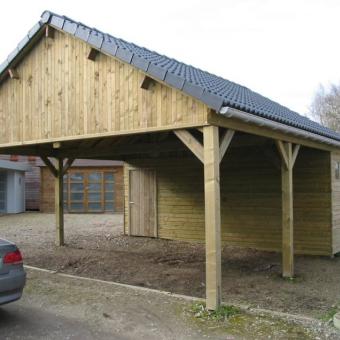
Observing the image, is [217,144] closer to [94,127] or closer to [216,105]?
[216,105]

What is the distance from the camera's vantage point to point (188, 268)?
29.3 ft

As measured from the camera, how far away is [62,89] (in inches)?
325

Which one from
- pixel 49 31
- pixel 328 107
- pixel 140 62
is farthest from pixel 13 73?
pixel 328 107

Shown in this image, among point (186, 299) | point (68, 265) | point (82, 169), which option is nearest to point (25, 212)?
point (82, 169)

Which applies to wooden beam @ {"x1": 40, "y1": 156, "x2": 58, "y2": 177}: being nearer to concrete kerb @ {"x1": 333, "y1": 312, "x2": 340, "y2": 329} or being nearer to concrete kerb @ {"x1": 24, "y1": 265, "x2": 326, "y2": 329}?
concrete kerb @ {"x1": 24, "y1": 265, "x2": 326, "y2": 329}

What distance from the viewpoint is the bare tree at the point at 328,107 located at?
31922 millimetres

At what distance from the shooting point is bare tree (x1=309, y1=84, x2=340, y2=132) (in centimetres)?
3192

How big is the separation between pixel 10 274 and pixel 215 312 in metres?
2.55

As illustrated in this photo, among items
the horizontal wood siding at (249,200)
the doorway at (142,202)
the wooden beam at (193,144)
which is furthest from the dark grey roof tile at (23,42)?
the doorway at (142,202)

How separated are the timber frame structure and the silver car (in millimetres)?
2381

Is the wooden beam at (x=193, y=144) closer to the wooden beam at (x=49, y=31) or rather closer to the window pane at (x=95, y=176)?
the wooden beam at (x=49, y=31)

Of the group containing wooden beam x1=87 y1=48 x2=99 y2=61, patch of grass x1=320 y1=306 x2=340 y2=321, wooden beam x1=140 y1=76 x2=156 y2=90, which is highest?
wooden beam x1=87 y1=48 x2=99 y2=61

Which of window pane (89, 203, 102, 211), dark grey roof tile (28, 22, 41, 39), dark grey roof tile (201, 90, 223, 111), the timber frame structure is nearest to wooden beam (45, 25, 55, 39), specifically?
the timber frame structure

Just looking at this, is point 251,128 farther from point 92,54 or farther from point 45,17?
point 45,17
